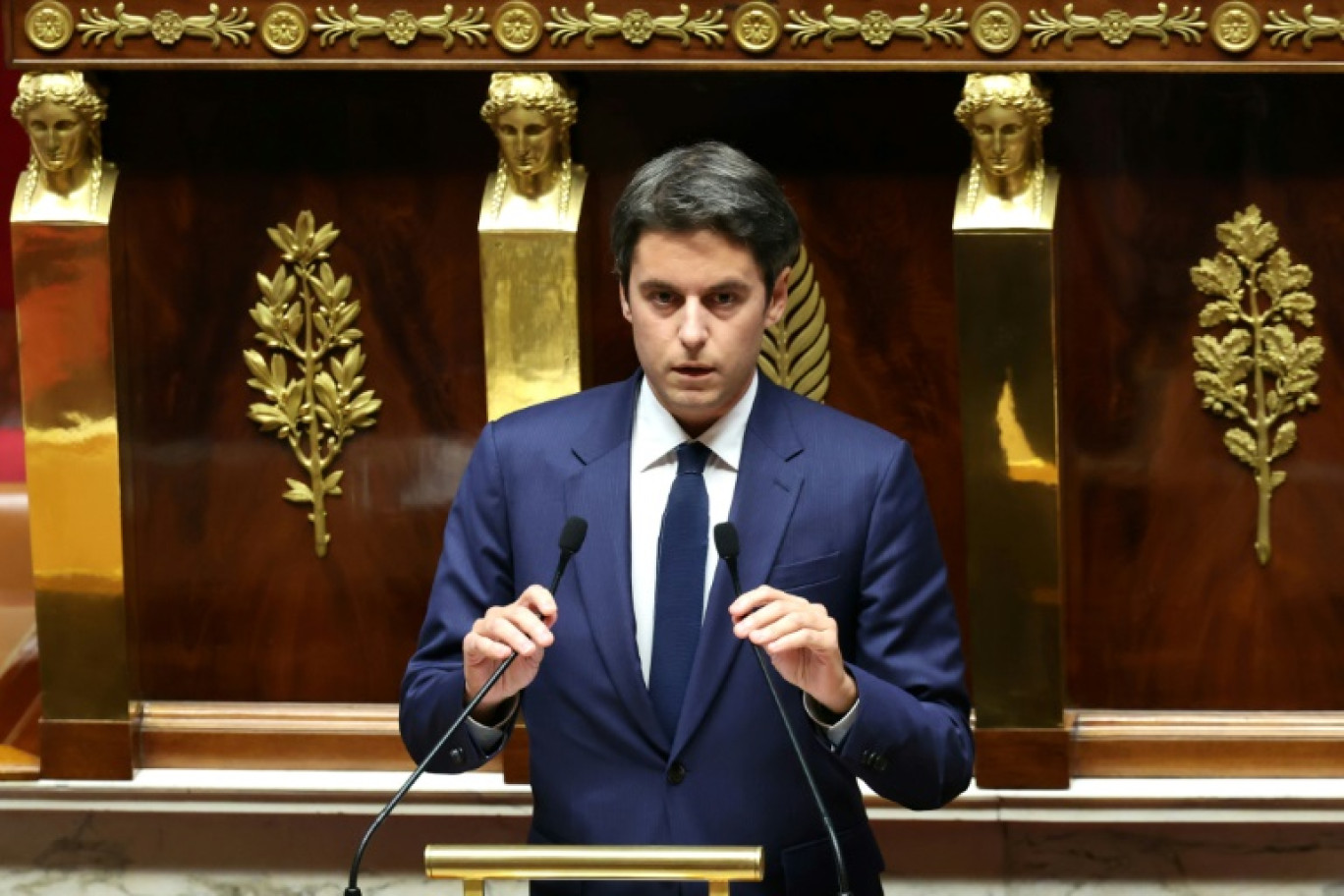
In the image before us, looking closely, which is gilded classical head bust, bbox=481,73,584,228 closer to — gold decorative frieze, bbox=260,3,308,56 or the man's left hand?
gold decorative frieze, bbox=260,3,308,56

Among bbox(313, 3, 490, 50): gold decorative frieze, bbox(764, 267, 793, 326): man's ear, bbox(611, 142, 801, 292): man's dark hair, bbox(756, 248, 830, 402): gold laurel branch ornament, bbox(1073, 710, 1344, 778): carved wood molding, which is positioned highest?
bbox(313, 3, 490, 50): gold decorative frieze

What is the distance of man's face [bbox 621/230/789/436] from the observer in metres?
2.00

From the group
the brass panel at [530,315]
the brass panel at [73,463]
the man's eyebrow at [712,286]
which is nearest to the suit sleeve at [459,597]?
the man's eyebrow at [712,286]

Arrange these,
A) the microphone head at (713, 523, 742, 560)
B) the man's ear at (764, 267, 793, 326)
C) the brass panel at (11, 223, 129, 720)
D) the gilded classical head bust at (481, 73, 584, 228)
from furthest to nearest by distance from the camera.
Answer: the brass panel at (11, 223, 129, 720) < the gilded classical head bust at (481, 73, 584, 228) < the man's ear at (764, 267, 793, 326) < the microphone head at (713, 523, 742, 560)

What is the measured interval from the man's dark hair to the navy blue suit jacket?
0.54ft

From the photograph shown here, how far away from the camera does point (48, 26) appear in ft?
10.5

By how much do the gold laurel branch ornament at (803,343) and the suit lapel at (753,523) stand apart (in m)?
1.12

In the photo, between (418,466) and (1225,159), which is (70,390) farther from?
(1225,159)

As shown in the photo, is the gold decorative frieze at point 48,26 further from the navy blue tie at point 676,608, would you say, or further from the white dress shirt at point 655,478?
the navy blue tie at point 676,608

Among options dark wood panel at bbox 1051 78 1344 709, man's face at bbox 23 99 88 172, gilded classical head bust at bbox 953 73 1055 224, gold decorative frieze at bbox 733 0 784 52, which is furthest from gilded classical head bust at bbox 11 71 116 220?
dark wood panel at bbox 1051 78 1344 709

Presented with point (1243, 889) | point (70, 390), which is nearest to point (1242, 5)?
point (1243, 889)

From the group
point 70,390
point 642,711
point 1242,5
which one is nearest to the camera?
point 642,711

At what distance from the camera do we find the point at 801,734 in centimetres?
203

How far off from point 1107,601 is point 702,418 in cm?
136
